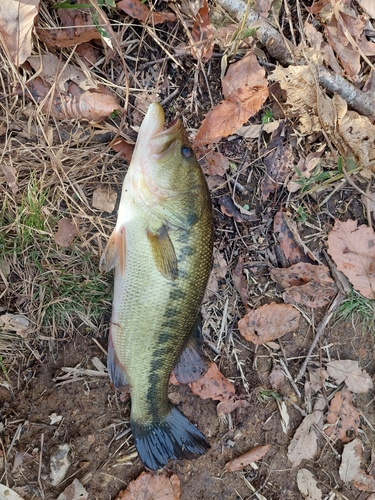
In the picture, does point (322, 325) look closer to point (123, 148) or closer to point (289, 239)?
point (289, 239)

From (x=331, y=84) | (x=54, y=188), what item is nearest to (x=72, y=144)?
(x=54, y=188)

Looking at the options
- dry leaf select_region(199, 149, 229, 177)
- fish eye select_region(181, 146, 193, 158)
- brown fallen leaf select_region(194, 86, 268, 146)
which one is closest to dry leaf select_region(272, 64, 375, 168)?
brown fallen leaf select_region(194, 86, 268, 146)

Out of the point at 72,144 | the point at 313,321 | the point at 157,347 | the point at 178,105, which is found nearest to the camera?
the point at 157,347

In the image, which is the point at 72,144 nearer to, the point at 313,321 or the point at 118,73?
the point at 118,73

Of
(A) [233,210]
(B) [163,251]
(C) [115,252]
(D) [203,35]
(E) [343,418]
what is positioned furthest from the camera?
(E) [343,418]

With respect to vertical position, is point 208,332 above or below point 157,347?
below

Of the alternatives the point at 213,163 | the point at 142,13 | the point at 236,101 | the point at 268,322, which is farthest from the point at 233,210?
the point at 142,13
